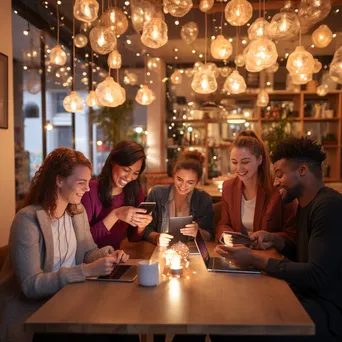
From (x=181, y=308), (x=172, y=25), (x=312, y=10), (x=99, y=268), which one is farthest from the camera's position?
(x=172, y=25)

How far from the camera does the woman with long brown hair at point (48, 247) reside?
1.96 m

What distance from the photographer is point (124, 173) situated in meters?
2.98

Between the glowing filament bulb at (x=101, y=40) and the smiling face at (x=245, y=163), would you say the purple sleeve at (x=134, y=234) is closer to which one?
the smiling face at (x=245, y=163)

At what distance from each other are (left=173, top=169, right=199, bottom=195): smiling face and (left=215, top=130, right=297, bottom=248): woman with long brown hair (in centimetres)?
26

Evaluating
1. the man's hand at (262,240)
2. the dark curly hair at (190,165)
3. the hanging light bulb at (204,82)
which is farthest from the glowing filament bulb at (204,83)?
the man's hand at (262,240)

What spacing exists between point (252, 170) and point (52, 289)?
164 cm

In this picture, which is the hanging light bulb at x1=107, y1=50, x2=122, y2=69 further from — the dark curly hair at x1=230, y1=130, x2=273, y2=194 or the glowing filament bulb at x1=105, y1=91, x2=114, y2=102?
the dark curly hair at x1=230, y1=130, x2=273, y2=194

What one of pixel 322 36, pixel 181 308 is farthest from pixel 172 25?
pixel 181 308

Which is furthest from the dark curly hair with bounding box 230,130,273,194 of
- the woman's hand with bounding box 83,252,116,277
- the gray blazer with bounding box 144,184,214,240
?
the woman's hand with bounding box 83,252,116,277

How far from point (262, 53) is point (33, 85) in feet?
11.5

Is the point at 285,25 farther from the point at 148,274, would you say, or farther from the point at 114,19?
the point at 148,274

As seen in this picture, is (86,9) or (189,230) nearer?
(189,230)

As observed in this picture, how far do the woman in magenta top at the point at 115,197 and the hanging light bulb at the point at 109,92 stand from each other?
51 cm

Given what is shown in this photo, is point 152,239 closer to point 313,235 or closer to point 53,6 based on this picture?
point 313,235
